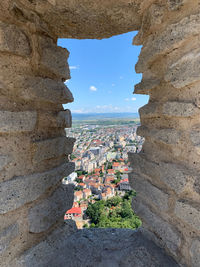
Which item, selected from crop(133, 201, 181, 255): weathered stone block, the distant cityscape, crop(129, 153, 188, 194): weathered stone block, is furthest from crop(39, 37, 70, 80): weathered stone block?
the distant cityscape

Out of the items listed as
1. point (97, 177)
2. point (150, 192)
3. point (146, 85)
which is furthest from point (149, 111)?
point (97, 177)

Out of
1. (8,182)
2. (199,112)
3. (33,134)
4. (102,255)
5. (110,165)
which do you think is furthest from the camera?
(110,165)

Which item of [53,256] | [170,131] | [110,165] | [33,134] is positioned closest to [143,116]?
[170,131]

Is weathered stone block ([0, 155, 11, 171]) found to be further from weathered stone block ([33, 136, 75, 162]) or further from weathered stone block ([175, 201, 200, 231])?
weathered stone block ([175, 201, 200, 231])

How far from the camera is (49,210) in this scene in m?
1.16

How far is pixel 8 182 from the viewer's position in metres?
0.95

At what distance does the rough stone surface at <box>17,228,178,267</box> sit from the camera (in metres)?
1.07

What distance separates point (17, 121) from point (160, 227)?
110 cm

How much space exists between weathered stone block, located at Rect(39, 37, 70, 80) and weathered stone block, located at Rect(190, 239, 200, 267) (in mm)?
1321

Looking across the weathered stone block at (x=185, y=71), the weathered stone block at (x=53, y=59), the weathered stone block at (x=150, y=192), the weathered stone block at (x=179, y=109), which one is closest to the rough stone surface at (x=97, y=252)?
the weathered stone block at (x=150, y=192)

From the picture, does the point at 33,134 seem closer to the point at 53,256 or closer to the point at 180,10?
the point at 53,256

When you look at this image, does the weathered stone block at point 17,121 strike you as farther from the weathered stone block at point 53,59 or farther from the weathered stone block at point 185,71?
the weathered stone block at point 185,71

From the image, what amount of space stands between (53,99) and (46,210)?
2.48 ft

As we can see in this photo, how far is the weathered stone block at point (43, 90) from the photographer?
3.39 ft
